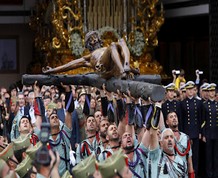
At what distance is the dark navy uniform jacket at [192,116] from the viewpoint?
1800 centimetres

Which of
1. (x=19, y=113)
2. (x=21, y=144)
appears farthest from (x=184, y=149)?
(x=19, y=113)

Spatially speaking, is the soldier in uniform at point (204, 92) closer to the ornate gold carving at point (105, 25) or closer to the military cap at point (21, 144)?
the ornate gold carving at point (105, 25)

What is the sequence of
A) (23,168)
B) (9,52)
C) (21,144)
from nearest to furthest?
(23,168) → (21,144) → (9,52)

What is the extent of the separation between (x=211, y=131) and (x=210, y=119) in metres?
0.22

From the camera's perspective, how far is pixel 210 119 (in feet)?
58.9

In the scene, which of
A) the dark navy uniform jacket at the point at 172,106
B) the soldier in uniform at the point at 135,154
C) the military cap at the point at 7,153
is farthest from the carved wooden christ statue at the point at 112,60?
the dark navy uniform jacket at the point at 172,106

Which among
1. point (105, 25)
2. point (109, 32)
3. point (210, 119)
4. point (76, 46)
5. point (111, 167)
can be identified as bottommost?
point (210, 119)

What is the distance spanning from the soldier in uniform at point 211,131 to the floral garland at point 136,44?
A: 7908mm

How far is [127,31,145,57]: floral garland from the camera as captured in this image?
84.7 feet

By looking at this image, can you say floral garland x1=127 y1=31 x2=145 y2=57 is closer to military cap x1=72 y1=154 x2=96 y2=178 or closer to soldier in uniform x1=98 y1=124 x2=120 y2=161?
soldier in uniform x1=98 y1=124 x2=120 y2=161

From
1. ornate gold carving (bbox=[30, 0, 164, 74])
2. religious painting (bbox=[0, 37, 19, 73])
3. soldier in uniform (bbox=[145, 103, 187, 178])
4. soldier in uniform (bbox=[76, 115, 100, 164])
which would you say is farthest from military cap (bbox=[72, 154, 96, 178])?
religious painting (bbox=[0, 37, 19, 73])

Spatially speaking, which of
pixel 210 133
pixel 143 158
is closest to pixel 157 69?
pixel 210 133

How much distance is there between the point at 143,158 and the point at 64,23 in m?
15.5

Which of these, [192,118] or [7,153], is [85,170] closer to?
[7,153]
